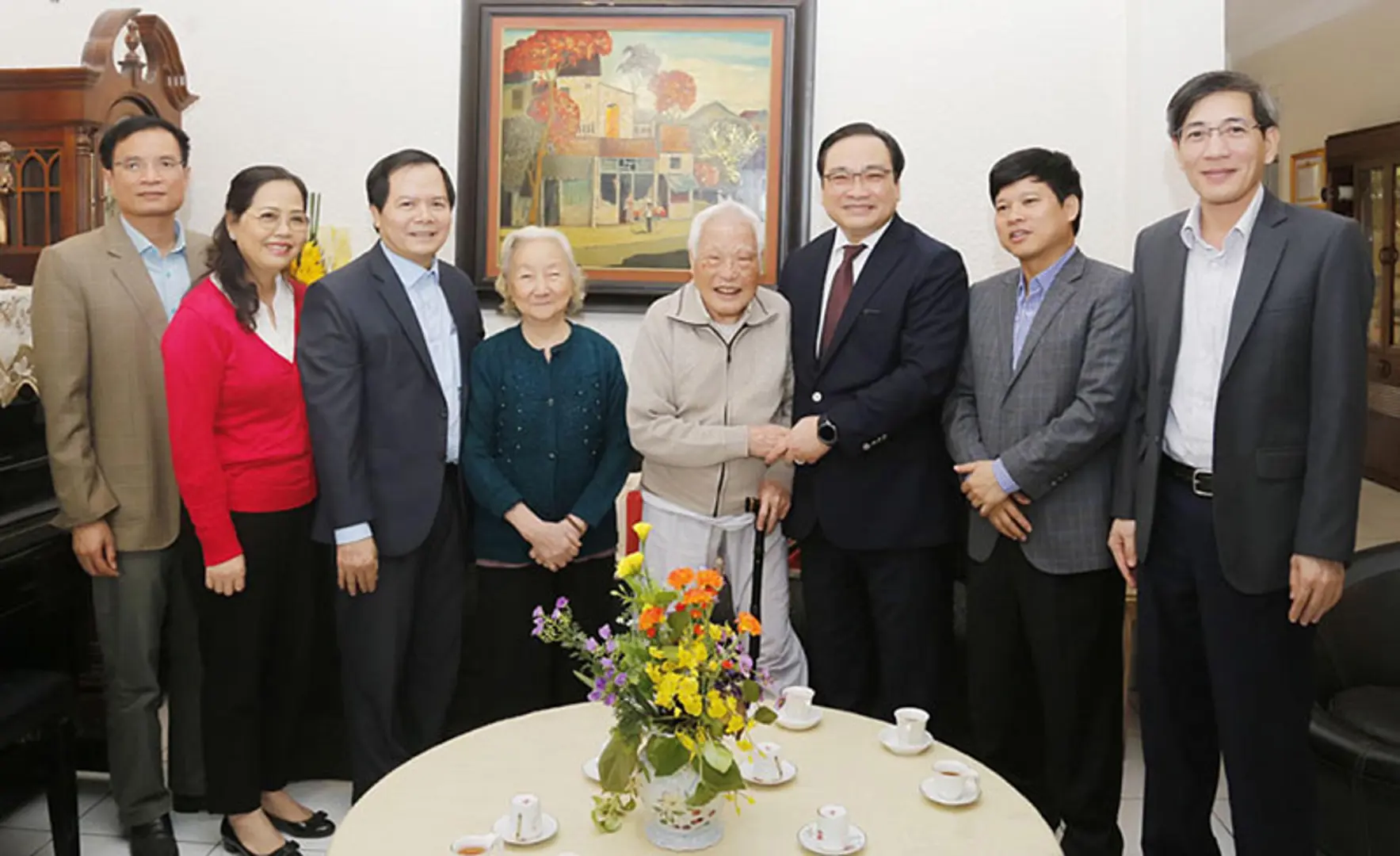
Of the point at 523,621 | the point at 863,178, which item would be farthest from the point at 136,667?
the point at 863,178

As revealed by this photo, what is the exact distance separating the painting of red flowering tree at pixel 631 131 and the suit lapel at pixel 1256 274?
2.01 m

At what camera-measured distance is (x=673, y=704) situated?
5.18 feet

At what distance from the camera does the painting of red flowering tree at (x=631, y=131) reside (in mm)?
4008

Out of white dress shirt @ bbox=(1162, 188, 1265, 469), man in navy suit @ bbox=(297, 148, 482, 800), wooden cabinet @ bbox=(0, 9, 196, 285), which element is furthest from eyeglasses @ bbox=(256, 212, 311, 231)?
white dress shirt @ bbox=(1162, 188, 1265, 469)

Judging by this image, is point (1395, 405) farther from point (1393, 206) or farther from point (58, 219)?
point (58, 219)

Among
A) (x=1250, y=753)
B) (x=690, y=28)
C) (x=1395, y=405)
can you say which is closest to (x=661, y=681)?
(x=1250, y=753)

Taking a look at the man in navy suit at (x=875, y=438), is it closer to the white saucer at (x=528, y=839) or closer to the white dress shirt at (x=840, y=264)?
the white dress shirt at (x=840, y=264)

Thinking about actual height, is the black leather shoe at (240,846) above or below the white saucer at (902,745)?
below

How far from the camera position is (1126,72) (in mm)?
3879

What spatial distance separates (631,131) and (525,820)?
2932 millimetres

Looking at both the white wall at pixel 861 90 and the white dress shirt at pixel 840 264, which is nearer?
the white dress shirt at pixel 840 264

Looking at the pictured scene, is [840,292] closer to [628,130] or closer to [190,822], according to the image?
[628,130]

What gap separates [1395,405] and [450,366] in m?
7.33

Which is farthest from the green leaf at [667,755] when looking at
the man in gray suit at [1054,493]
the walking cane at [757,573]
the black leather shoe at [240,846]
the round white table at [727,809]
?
the black leather shoe at [240,846]
